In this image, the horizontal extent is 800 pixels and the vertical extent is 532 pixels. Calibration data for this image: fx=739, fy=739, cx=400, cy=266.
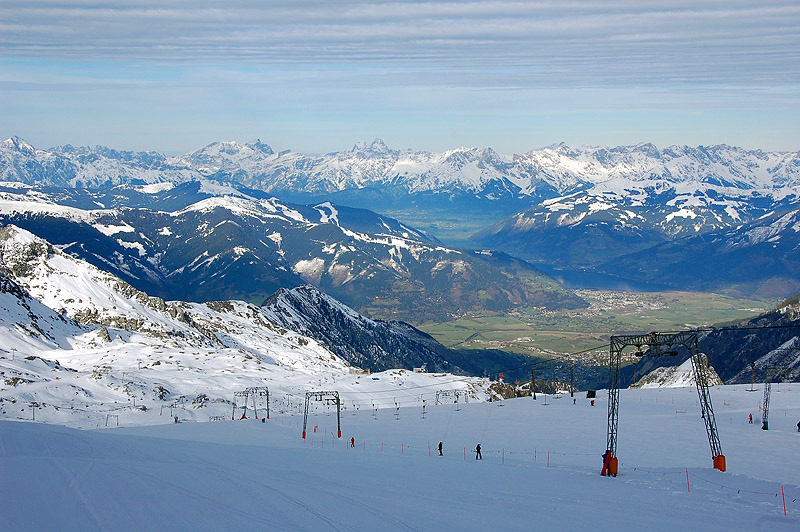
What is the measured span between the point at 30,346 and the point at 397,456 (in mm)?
110026

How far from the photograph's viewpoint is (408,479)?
49.5 metres

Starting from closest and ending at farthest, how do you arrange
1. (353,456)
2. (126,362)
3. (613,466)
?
1. (613,466)
2. (353,456)
3. (126,362)

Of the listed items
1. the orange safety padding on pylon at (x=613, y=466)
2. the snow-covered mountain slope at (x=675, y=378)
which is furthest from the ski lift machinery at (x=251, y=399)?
the snow-covered mountain slope at (x=675, y=378)

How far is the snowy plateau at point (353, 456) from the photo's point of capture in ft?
117

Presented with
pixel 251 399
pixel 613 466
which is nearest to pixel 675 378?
pixel 251 399

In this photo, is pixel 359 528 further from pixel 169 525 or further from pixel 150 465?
pixel 150 465

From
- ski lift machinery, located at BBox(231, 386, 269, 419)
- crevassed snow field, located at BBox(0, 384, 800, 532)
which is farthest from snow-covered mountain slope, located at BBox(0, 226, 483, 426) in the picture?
crevassed snow field, located at BBox(0, 384, 800, 532)

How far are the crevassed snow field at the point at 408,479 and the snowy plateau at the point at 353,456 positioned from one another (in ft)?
0.57

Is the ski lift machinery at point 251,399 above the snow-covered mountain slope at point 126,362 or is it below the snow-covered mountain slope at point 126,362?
below

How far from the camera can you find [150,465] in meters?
47.9

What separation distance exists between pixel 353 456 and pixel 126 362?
91.6 m

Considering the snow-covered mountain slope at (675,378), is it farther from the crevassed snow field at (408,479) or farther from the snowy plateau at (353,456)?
the crevassed snow field at (408,479)

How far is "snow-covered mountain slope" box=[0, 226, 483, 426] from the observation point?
106750 mm

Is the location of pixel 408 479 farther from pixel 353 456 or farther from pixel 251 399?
pixel 251 399
